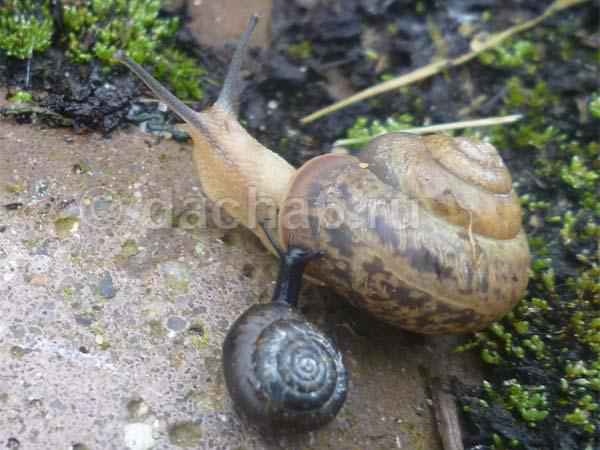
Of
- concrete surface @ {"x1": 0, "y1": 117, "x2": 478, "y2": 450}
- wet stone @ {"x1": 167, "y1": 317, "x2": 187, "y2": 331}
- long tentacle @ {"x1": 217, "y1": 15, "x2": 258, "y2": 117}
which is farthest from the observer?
long tentacle @ {"x1": 217, "y1": 15, "x2": 258, "y2": 117}

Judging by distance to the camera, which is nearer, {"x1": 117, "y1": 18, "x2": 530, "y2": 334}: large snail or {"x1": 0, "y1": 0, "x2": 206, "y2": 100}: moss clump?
{"x1": 117, "y1": 18, "x2": 530, "y2": 334}: large snail

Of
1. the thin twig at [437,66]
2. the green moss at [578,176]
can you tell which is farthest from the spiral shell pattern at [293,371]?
the green moss at [578,176]

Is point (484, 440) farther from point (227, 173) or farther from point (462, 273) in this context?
point (227, 173)

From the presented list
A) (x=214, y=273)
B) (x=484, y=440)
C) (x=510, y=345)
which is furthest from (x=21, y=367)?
(x=510, y=345)

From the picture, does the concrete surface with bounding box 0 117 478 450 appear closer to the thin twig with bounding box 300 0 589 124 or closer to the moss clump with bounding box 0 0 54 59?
the moss clump with bounding box 0 0 54 59

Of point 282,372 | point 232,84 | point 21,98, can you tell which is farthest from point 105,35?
point 282,372

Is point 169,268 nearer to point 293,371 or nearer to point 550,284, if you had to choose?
point 293,371

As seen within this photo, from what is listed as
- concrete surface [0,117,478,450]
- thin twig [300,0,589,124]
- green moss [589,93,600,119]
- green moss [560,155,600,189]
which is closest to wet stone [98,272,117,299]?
concrete surface [0,117,478,450]

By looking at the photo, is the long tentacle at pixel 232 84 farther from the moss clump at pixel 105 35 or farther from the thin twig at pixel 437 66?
the thin twig at pixel 437 66
